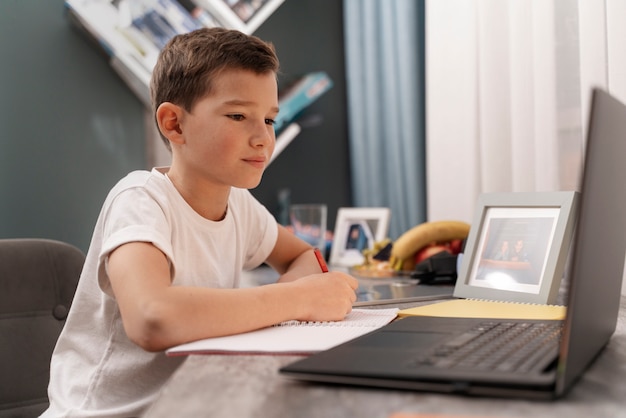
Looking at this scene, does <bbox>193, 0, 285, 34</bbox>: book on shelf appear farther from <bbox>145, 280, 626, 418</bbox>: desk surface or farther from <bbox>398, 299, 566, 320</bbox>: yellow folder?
<bbox>145, 280, 626, 418</bbox>: desk surface

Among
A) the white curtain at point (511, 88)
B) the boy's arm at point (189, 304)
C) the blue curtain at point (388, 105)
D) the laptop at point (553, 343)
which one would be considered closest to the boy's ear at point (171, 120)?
the boy's arm at point (189, 304)

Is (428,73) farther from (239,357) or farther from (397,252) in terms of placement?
(239,357)

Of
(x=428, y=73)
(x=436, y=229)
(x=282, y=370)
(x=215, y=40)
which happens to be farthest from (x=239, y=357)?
(x=428, y=73)

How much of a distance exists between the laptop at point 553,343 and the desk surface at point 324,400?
0.04 ft

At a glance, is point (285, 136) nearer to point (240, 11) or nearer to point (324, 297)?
point (240, 11)

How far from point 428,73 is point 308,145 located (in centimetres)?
61

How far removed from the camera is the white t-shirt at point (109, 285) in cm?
92

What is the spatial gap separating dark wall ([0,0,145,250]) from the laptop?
1.66 m

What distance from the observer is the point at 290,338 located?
0.78m

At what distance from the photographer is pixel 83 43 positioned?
7.37 feet

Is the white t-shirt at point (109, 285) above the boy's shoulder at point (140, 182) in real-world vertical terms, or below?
below

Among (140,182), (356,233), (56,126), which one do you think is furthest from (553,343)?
(56,126)

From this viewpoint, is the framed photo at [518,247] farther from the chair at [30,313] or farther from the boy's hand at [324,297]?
the chair at [30,313]

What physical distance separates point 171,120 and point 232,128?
124 millimetres
